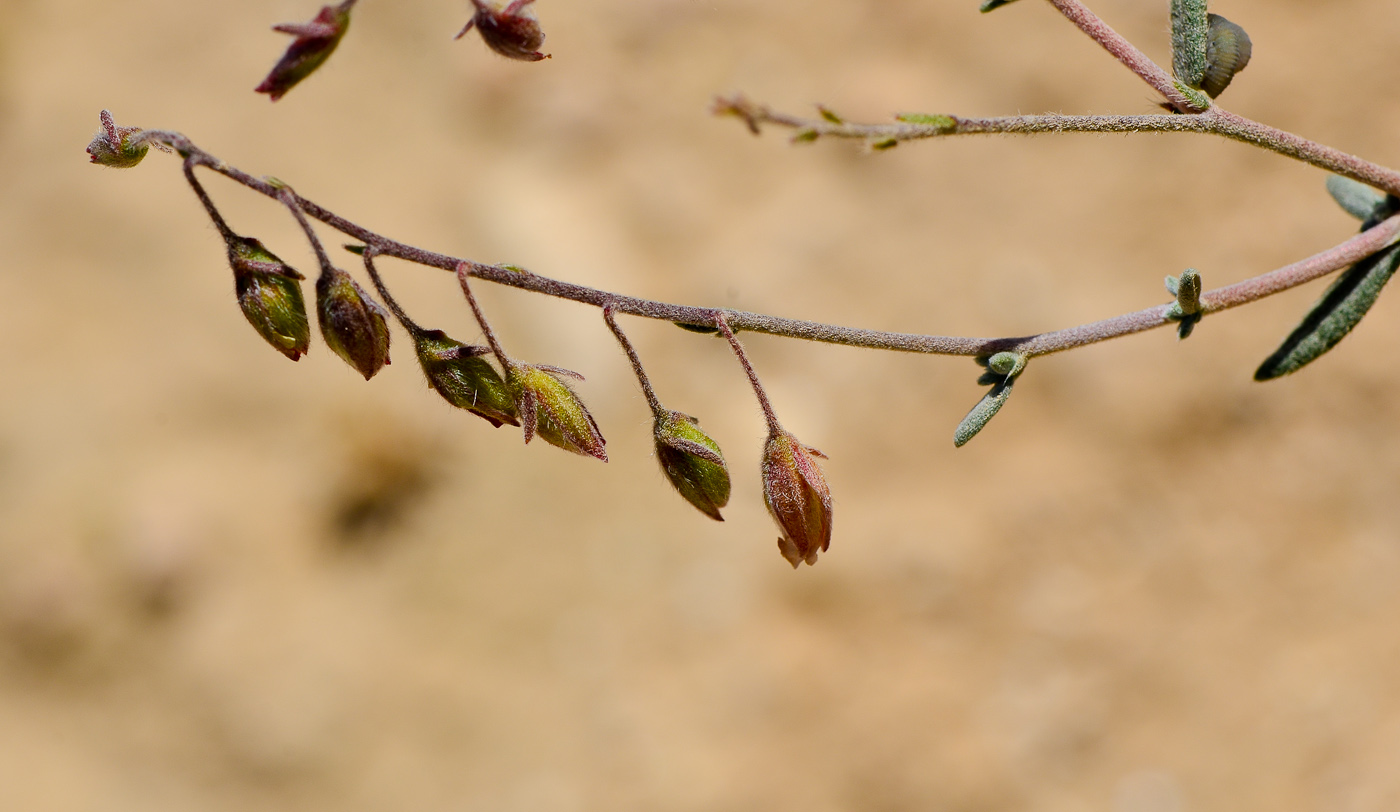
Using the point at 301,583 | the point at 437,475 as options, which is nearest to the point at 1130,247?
the point at 437,475

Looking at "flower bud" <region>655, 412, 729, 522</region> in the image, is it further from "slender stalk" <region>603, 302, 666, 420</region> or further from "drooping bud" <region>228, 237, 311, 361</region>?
"drooping bud" <region>228, 237, 311, 361</region>

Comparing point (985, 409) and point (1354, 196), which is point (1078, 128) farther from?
point (1354, 196)

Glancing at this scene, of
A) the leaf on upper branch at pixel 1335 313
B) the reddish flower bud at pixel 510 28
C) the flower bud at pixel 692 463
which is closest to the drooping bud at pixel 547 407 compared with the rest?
the flower bud at pixel 692 463

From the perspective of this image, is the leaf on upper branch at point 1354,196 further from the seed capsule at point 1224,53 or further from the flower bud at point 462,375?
the flower bud at point 462,375

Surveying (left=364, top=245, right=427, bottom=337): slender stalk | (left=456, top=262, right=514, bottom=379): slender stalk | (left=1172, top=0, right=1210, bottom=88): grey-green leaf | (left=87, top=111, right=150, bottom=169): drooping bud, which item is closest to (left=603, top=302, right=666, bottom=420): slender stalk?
(left=456, top=262, right=514, bottom=379): slender stalk

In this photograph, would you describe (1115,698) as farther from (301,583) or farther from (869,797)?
(301,583)

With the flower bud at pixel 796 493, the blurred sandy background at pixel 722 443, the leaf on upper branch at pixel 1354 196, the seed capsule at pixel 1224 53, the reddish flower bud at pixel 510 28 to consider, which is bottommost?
the flower bud at pixel 796 493

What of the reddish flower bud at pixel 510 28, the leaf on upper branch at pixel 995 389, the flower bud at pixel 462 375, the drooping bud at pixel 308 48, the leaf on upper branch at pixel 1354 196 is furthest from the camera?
the leaf on upper branch at pixel 1354 196

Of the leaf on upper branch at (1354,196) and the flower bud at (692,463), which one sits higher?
the leaf on upper branch at (1354,196)
